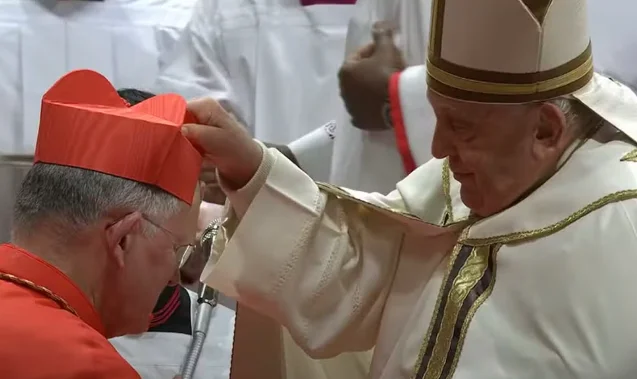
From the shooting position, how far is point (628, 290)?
3.38ft

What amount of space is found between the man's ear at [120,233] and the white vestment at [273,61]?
4.77 ft

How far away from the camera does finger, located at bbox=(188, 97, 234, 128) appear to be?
3.84ft

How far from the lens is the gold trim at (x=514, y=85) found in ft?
3.46

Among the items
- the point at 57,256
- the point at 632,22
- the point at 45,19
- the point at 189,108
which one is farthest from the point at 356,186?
the point at 45,19

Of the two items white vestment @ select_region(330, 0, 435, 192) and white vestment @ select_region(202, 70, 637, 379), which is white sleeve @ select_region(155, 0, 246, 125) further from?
white vestment @ select_region(202, 70, 637, 379)

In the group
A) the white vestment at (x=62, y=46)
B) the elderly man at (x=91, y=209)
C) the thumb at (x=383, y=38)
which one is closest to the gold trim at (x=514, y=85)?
the elderly man at (x=91, y=209)

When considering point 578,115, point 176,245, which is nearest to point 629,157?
point 578,115

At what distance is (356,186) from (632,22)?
708mm

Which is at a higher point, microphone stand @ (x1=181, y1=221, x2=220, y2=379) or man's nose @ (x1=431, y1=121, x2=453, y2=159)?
man's nose @ (x1=431, y1=121, x2=453, y2=159)

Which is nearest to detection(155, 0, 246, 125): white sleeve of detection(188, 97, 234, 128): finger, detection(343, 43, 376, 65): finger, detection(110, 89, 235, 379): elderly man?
detection(343, 43, 376, 65): finger

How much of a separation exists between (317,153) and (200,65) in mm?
607

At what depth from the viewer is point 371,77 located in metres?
1.79

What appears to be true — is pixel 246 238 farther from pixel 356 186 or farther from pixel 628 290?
pixel 356 186

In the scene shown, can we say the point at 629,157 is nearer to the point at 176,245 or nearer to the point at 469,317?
the point at 469,317
